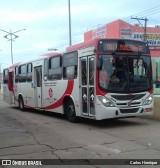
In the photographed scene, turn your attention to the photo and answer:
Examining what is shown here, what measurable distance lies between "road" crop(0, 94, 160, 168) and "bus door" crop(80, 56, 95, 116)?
701 mm

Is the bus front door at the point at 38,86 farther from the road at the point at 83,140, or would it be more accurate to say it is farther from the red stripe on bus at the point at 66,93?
the road at the point at 83,140

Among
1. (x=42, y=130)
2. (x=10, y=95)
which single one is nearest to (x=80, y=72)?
(x=42, y=130)

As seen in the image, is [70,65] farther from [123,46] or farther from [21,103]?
[21,103]

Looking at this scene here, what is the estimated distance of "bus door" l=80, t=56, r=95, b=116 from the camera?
13.1 meters

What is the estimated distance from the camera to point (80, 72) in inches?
547

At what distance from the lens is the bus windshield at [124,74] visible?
1279cm

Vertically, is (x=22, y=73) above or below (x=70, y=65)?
below

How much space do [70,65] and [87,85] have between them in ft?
5.90

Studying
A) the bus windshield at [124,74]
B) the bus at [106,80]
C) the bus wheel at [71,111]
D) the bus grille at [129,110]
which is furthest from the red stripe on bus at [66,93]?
the bus grille at [129,110]

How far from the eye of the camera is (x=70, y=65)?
14875 mm

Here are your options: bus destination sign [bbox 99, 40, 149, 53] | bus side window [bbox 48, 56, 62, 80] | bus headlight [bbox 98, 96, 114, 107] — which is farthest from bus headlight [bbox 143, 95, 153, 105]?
bus side window [bbox 48, 56, 62, 80]

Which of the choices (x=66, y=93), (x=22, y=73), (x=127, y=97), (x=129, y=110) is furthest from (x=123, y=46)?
(x=22, y=73)

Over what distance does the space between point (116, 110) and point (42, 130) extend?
2631mm

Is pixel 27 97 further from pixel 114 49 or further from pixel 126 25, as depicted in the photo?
pixel 126 25
